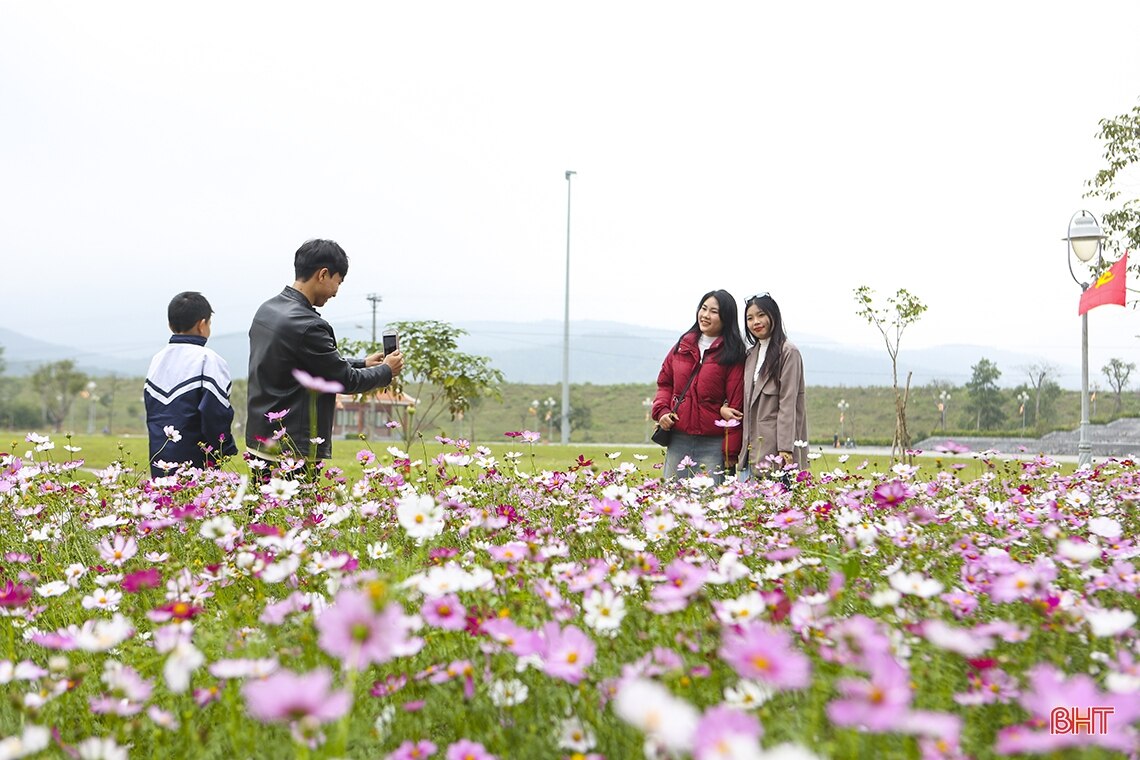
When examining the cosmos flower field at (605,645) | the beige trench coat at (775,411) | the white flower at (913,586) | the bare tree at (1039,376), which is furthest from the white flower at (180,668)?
the bare tree at (1039,376)

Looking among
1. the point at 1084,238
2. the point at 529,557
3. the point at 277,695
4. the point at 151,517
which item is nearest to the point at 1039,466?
the point at 529,557

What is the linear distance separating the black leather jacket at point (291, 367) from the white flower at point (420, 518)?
197 centimetres

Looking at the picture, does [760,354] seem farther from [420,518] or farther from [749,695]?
[749,695]

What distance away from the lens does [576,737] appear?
1410 millimetres

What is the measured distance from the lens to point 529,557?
1.92m

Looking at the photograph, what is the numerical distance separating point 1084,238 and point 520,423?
48180 mm

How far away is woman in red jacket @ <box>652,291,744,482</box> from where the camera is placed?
16.6ft

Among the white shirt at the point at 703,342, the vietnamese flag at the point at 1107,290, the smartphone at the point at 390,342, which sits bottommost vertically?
the smartphone at the point at 390,342

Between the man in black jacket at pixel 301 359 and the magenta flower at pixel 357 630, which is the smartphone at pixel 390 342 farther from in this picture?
the magenta flower at pixel 357 630

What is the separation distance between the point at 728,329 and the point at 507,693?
3.85 meters

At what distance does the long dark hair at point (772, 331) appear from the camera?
4.91 m

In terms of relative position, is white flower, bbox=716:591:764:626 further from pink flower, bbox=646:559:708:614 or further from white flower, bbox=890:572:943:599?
white flower, bbox=890:572:943:599

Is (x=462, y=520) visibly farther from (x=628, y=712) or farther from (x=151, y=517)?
(x=628, y=712)

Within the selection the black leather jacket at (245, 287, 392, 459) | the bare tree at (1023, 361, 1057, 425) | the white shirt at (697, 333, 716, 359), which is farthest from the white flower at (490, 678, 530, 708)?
the bare tree at (1023, 361, 1057, 425)
